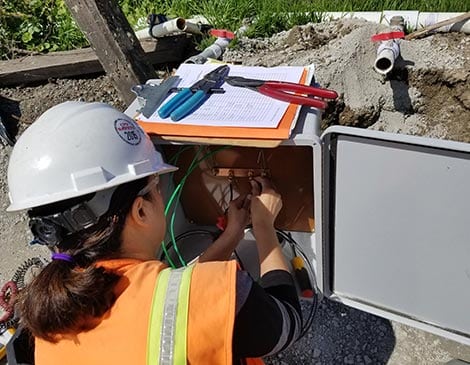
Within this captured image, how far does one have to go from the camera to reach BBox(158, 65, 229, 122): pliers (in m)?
1.30

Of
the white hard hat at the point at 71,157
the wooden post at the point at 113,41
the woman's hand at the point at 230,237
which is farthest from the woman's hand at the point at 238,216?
the wooden post at the point at 113,41

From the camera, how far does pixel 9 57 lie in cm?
320

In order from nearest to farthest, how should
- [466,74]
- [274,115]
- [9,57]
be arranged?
[274,115], [466,74], [9,57]

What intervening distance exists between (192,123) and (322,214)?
369 millimetres

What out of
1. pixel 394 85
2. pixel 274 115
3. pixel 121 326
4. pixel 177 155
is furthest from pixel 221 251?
pixel 394 85

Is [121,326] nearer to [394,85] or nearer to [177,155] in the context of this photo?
[177,155]

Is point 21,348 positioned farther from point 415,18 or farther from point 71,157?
point 415,18

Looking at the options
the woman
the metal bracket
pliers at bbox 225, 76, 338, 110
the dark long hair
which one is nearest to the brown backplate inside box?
the metal bracket

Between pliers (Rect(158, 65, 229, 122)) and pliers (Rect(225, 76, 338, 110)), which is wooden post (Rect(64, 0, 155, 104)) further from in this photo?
pliers (Rect(225, 76, 338, 110))

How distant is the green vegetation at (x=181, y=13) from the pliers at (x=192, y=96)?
1.53 meters

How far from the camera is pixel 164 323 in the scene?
0.93 m

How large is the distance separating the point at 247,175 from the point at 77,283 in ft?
2.16

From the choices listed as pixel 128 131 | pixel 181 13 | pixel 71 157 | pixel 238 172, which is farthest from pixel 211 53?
pixel 181 13

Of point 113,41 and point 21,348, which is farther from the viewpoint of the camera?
point 113,41
